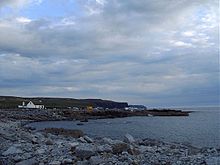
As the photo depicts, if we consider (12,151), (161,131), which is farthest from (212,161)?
(161,131)

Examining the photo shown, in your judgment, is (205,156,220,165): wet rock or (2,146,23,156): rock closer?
(205,156,220,165): wet rock

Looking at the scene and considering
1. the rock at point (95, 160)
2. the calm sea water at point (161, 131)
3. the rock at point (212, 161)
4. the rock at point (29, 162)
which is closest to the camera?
the rock at point (212, 161)

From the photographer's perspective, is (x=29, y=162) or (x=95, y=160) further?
(x=29, y=162)

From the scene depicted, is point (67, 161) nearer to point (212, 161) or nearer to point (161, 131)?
point (212, 161)

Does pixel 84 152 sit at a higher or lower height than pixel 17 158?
higher

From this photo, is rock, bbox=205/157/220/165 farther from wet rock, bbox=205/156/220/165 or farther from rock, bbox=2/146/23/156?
rock, bbox=2/146/23/156

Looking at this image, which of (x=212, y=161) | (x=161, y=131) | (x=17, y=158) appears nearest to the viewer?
(x=212, y=161)

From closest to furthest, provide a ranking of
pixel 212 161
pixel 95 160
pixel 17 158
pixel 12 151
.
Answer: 1. pixel 212 161
2. pixel 95 160
3. pixel 17 158
4. pixel 12 151

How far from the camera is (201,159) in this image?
15289mm

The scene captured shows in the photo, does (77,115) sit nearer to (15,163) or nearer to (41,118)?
(41,118)

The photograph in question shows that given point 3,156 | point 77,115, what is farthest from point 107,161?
point 77,115

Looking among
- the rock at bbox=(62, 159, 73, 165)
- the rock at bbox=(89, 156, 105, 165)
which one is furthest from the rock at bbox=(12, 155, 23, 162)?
the rock at bbox=(89, 156, 105, 165)

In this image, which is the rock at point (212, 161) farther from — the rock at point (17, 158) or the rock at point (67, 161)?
the rock at point (17, 158)

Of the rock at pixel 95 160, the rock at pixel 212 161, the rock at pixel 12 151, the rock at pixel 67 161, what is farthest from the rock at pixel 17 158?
the rock at pixel 212 161
